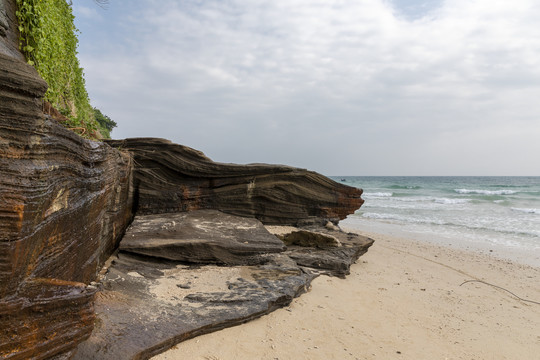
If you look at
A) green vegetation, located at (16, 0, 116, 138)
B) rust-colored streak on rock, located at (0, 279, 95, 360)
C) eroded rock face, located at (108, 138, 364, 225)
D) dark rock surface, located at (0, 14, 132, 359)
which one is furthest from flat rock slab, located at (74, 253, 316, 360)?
eroded rock face, located at (108, 138, 364, 225)

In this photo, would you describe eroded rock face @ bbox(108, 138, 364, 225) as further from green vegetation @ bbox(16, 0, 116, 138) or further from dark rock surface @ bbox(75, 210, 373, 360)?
green vegetation @ bbox(16, 0, 116, 138)

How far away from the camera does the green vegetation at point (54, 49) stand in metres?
5.04

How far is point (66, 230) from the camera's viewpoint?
2.71m

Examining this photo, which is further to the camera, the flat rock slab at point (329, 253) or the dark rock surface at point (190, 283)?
the flat rock slab at point (329, 253)

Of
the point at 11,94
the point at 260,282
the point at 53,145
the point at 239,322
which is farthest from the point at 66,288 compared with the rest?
the point at 260,282

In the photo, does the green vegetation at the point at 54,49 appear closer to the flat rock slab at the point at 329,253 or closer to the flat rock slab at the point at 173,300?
the flat rock slab at the point at 173,300

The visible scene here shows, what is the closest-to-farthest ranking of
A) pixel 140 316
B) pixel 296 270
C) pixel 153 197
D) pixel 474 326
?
pixel 140 316, pixel 474 326, pixel 296 270, pixel 153 197

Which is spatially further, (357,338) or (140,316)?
(357,338)

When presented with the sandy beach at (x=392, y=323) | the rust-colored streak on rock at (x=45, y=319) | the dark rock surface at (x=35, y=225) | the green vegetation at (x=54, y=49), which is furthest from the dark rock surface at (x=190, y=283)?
the green vegetation at (x=54, y=49)

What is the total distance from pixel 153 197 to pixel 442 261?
7164 mm

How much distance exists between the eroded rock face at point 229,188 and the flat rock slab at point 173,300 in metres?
2.24

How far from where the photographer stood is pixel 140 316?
3.08m

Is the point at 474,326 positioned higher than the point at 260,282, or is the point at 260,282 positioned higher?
the point at 260,282

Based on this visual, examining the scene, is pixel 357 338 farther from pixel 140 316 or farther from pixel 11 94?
pixel 11 94
